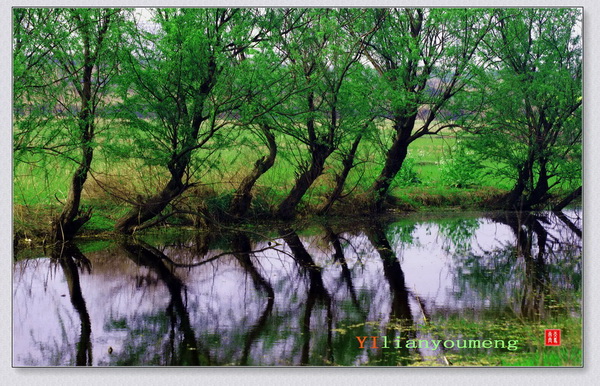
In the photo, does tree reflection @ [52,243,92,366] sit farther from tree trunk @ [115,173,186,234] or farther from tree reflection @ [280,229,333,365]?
tree reflection @ [280,229,333,365]

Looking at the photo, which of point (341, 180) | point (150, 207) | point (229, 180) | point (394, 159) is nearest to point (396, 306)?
point (150, 207)

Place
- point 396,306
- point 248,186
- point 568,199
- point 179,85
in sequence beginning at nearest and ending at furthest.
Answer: point 396,306 < point 179,85 < point 568,199 < point 248,186

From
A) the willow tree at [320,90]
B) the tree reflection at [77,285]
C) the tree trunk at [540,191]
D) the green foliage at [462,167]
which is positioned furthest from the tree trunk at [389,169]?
the tree reflection at [77,285]

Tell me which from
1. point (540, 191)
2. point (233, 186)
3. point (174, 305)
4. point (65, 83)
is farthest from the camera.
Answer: point (233, 186)

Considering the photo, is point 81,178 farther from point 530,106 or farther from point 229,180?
point 530,106

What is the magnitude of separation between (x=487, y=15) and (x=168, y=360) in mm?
10369

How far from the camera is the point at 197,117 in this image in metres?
12.5

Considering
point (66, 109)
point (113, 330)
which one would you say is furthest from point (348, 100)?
point (113, 330)

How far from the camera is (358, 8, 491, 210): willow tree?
49.1ft

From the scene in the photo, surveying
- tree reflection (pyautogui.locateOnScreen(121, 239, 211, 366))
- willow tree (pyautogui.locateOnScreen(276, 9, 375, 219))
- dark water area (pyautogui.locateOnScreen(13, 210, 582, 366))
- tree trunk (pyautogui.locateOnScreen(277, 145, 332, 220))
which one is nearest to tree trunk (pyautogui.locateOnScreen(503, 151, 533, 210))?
dark water area (pyautogui.locateOnScreen(13, 210, 582, 366))

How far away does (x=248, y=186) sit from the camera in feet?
49.3

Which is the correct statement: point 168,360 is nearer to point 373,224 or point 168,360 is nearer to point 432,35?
point 373,224

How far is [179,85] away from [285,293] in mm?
4124

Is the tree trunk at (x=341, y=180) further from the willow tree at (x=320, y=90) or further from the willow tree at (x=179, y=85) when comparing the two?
the willow tree at (x=179, y=85)
